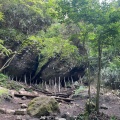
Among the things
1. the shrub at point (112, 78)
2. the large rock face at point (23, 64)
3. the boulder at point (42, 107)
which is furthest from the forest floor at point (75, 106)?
the large rock face at point (23, 64)

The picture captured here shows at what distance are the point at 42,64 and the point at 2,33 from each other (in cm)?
489

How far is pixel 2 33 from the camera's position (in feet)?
49.1

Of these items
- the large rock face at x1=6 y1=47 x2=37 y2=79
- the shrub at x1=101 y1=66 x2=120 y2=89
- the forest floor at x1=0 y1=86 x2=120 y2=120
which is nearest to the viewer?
the forest floor at x1=0 y1=86 x2=120 y2=120

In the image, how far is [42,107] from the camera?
7742 mm

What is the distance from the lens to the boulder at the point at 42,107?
7586 mm

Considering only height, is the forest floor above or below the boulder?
below

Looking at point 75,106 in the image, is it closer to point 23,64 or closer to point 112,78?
point 112,78

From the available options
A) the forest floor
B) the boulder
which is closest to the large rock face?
the forest floor

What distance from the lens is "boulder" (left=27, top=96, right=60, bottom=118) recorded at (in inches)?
299

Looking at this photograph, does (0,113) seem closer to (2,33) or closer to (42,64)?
(2,33)

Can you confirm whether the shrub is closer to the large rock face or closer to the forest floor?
the forest floor

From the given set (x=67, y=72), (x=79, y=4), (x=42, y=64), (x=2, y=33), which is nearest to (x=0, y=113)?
(x=79, y=4)

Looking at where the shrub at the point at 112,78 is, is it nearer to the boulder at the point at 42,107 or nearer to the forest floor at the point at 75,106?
the forest floor at the point at 75,106

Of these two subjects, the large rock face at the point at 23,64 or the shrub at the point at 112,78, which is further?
the large rock face at the point at 23,64
